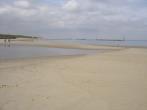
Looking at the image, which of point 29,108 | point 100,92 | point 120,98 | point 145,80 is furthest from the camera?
point 145,80

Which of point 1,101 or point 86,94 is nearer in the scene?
point 1,101

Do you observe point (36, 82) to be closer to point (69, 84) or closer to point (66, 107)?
point (69, 84)

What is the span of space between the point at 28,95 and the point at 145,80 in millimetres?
5674

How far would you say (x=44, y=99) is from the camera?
6715 millimetres

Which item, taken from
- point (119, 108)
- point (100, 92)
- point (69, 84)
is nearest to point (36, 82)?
point (69, 84)

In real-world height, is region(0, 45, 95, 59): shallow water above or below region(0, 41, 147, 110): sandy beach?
below

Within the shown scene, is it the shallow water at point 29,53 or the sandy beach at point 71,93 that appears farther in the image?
the shallow water at point 29,53

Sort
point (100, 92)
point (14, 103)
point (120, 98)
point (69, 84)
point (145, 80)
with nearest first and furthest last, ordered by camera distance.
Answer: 1. point (14, 103)
2. point (120, 98)
3. point (100, 92)
4. point (69, 84)
5. point (145, 80)

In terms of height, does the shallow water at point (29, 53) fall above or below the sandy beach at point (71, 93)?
below

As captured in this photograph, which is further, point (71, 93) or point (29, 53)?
point (29, 53)

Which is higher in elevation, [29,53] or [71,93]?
[71,93]

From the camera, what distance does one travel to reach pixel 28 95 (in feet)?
23.4

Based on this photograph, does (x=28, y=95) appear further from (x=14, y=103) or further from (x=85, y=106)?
(x=85, y=106)

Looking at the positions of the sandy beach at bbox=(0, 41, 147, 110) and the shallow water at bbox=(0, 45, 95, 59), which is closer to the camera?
the sandy beach at bbox=(0, 41, 147, 110)
